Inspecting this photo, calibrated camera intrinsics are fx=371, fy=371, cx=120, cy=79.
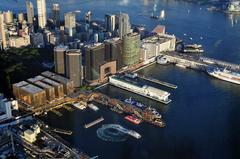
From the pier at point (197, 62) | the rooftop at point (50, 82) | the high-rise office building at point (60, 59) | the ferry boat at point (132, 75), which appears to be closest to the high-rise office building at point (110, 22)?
the pier at point (197, 62)

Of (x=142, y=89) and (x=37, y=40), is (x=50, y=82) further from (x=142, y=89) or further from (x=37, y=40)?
(x=37, y=40)

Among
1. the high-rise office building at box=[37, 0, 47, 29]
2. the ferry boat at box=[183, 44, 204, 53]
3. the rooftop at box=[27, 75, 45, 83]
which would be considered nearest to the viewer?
the rooftop at box=[27, 75, 45, 83]

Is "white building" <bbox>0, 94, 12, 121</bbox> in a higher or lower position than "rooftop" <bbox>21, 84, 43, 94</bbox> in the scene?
lower

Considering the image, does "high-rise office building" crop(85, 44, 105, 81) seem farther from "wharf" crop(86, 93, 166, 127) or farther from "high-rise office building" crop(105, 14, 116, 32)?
"high-rise office building" crop(105, 14, 116, 32)

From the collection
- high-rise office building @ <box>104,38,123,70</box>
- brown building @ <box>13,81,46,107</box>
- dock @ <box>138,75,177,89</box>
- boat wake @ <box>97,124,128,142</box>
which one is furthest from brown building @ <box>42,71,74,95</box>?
dock @ <box>138,75,177,89</box>

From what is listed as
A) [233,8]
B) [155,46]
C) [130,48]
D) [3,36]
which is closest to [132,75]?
[130,48]

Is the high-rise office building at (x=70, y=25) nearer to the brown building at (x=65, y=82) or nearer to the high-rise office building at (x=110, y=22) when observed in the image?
the high-rise office building at (x=110, y=22)

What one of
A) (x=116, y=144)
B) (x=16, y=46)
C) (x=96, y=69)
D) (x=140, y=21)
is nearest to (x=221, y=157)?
→ (x=116, y=144)
